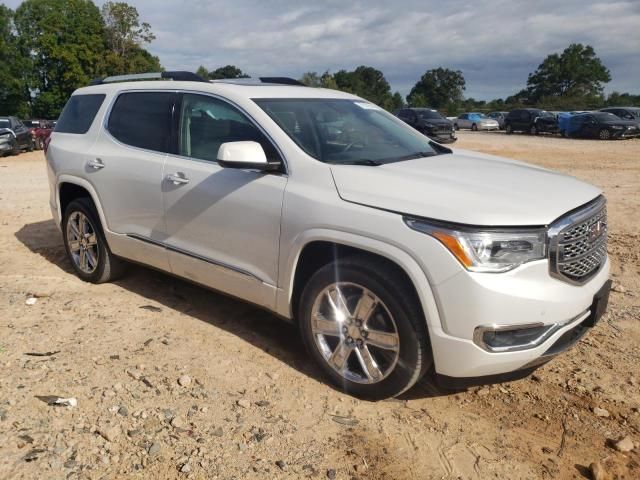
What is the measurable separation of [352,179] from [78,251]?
10.9 ft

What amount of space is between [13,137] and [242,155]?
2073cm

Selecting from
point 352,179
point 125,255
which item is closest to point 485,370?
point 352,179

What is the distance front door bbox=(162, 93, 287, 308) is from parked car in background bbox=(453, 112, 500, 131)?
3936cm

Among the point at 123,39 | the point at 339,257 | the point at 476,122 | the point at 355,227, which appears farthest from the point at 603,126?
the point at 123,39

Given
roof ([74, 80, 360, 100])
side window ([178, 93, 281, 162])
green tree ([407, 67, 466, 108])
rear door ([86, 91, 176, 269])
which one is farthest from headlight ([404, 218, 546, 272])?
green tree ([407, 67, 466, 108])

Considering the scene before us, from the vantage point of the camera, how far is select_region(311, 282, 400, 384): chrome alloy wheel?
3.02 meters

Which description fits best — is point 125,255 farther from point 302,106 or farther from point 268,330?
point 302,106

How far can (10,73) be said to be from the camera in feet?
184

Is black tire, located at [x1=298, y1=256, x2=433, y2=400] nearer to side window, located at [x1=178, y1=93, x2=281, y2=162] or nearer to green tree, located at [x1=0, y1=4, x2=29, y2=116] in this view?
side window, located at [x1=178, y1=93, x2=281, y2=162]

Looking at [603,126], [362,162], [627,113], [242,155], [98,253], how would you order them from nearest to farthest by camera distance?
[242,155] → [362,162] → [98,253] → [603,126] → [627,113]

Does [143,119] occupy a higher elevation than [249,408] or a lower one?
higher

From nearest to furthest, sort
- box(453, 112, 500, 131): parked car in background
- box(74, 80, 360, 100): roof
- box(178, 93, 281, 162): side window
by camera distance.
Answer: box(178, 93, 281, 162): side window, box(74, 80, 360, 100): roof, box(453, 112, 500, 131): parked car in background

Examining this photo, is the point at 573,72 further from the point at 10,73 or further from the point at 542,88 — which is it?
the point at 10,73

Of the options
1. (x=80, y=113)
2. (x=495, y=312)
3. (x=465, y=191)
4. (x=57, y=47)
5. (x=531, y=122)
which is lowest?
(x=495, y=312)
